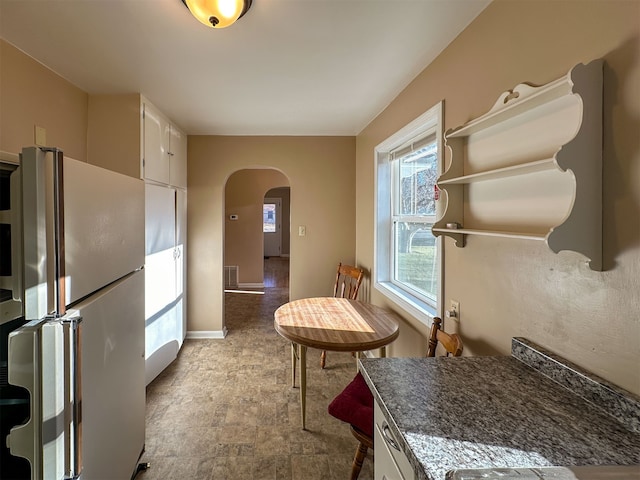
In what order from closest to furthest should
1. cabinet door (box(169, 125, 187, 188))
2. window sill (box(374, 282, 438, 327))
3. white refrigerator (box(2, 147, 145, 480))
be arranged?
white refrigerator (box(2, 147, 145, 480)) → window sill (box(374, 282, 438, 327)) → cabinet door (box(169, 125, 187, 188))

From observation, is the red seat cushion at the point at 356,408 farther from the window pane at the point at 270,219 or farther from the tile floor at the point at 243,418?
the window pane at the point at 270,219

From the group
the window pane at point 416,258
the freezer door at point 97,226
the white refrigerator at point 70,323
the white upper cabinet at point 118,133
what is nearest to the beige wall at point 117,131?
the white upper cabinet at point 118,133

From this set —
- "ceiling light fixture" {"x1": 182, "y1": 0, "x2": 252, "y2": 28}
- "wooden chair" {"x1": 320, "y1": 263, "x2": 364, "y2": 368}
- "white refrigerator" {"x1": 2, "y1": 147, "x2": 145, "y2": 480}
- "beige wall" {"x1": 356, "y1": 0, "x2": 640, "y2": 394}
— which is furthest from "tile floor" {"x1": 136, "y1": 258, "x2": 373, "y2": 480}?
"ceiling light fixture" {"x1": 182, "y1": 0, "x2": 252, "y2": 28}

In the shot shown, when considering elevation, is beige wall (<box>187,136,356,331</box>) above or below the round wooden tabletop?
above

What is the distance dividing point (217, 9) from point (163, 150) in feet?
6.14

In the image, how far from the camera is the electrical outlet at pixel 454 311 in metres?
1.63

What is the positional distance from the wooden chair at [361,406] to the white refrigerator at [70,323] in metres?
0.98

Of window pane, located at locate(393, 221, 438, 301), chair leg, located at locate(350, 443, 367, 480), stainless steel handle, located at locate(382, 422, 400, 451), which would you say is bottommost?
chair leg, located at locate(350, 443, 367, 480)

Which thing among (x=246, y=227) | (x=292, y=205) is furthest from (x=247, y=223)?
(x=292, y=205)

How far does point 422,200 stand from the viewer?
2.40 m

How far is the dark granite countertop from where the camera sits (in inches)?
28.1

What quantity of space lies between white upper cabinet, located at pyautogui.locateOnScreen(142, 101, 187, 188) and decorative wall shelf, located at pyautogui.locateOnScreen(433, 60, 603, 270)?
7.52 ft

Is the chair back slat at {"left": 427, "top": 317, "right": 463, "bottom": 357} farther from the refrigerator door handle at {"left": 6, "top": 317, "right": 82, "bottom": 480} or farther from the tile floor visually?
the refrigerator door handle at {"left": 6, "top": 317, "right": 82, "bottom": 480}

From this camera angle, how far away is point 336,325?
7.07 feet
